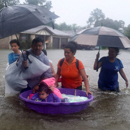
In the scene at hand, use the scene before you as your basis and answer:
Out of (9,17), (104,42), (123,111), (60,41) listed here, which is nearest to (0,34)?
(9,17)

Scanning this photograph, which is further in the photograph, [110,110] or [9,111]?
[110,110]

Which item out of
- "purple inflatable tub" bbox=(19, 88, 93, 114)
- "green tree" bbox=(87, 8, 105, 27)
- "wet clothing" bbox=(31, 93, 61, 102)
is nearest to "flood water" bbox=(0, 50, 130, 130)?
"purple inflatable tub" bbox=(19, 88, 93, 114)

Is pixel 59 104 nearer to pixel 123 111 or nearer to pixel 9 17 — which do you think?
pixel 123 111

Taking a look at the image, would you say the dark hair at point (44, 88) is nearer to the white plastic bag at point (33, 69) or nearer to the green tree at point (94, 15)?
the white plastic bag at point (33, 69)

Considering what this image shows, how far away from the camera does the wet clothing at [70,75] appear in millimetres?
3892

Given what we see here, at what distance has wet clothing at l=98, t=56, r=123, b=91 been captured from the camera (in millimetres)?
4855

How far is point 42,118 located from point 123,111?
1.85m

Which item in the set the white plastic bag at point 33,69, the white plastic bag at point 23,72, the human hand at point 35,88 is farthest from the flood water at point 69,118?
the white plastic bag at point 33,69

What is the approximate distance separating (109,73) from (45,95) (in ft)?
7.03

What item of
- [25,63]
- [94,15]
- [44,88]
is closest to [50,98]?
[44,88]

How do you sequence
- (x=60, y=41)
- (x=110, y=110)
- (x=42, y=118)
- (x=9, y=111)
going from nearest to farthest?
(x=42, y=118), (x=9, y=111), (x=110, y=110), (x=60, y=41)

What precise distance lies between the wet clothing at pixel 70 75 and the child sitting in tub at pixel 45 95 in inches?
22.9

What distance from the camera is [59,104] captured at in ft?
10.6

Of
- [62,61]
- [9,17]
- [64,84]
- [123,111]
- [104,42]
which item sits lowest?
[123,111]
